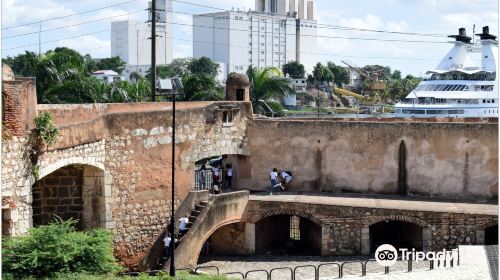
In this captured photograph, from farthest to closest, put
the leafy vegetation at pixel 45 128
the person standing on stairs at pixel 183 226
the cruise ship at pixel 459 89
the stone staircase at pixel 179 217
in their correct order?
the cruise ship at pixel 459 89 → the person standing on stairs at pixel 183 226 → the stone staircase at pixel 179 217 → the leafy vegetation at pixel 45 128

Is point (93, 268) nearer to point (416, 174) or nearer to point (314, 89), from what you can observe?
point (416, 174)

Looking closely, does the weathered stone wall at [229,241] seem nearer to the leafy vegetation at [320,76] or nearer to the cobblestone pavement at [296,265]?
the cobblestone pavement at [296,265]

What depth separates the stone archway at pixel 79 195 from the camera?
69.9 ft

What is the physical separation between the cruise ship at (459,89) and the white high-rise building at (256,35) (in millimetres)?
79071

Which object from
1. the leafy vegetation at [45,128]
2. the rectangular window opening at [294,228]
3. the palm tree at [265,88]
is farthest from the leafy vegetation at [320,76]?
the leafy vegetation at [45,128]

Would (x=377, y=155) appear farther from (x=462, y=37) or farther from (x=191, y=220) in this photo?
(x=462, y=37)

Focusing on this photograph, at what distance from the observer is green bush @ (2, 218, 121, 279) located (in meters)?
16.3

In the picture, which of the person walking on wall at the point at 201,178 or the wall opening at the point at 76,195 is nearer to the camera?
the wall opening at the point at 76,195

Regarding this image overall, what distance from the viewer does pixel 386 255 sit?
887 inches

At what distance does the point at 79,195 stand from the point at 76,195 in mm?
79

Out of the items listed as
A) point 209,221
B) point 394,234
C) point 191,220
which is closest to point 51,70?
point 191,220

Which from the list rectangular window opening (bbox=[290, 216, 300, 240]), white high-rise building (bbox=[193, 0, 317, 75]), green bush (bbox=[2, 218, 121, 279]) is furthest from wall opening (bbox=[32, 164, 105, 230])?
white high-rise building (bbox=[193, 0, 317, 75])

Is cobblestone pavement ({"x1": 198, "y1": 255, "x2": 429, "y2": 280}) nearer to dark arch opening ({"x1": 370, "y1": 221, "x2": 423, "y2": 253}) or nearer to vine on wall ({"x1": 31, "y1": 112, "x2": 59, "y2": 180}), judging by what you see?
dark arch opening ({"x1": 370, "y1": 221, "x2": 423, "y2": 253})

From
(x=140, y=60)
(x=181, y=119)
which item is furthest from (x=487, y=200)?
(x=140, y=60)
